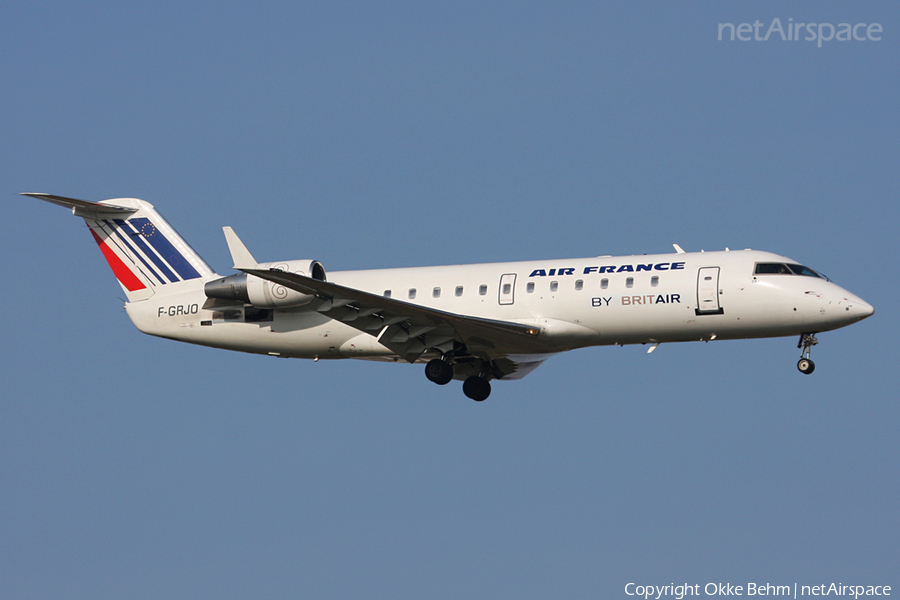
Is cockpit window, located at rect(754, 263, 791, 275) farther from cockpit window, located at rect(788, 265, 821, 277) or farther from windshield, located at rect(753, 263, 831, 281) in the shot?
cockpit window, located at rect(788, 265, 821, 277)

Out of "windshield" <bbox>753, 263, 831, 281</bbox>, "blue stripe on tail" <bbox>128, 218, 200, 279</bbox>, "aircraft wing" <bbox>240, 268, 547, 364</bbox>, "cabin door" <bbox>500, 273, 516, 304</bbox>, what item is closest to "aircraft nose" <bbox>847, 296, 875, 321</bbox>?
"windshield" <bbox>753, 263, 831, 281</bbox>

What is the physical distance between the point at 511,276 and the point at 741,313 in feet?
17.8

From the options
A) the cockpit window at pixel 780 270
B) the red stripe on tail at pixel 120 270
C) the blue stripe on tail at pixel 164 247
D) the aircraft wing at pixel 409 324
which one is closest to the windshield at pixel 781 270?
the cockpit window at pixel 780 270

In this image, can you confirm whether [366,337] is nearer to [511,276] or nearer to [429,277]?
[429,277]

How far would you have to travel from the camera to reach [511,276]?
2769cm

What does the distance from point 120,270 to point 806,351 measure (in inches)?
695

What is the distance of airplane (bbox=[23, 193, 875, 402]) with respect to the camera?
25.9 meters

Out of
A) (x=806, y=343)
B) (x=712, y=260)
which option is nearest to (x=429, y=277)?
(x=712, y=260)

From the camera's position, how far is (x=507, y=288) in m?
27.5

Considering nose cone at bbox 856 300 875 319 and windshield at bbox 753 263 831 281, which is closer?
nose cone at bbox 856 300 875 319

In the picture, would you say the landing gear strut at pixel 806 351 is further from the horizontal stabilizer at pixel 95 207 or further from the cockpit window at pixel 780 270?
the horizontal stabilizer at pixel 95 207

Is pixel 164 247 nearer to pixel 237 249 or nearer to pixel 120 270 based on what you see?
pixel 120 270

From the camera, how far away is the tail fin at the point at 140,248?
1206 inches

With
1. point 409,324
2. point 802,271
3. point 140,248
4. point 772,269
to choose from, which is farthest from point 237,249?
point 802,271
